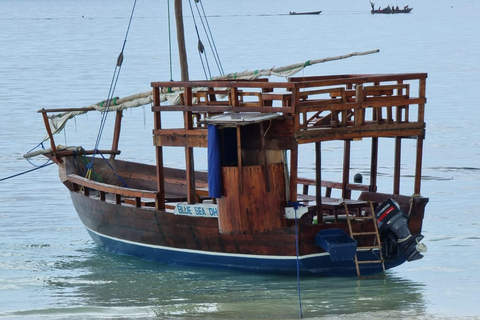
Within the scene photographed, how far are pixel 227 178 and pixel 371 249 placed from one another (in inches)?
111

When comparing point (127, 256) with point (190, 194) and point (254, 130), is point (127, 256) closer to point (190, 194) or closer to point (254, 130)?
point (190, 194)

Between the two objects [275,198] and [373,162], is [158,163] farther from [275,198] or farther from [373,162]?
[373,162]

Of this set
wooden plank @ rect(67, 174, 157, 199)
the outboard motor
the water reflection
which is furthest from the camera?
wooden plank @ rect(67, 174, 157, 199)

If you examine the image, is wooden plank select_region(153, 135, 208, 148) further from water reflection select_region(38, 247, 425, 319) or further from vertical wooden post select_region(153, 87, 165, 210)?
water reflection select_region(38, 247, 425, 319)

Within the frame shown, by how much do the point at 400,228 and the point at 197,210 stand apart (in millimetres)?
3403

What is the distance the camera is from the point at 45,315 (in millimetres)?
14898

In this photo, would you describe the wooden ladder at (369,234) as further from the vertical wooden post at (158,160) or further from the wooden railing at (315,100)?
the vertical wooden post at (158,160)

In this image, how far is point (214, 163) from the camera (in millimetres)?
14422

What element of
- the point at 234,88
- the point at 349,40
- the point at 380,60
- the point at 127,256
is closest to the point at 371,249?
the point at 234,88

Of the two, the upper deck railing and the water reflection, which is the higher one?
the upper deck railing

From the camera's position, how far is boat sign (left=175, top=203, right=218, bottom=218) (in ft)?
50.5

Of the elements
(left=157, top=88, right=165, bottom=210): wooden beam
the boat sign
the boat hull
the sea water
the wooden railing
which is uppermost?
the wooden railing

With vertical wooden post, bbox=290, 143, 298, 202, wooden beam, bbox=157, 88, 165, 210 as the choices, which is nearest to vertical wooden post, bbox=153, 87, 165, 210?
wooden beam, bbox=157, 88, 165, 210

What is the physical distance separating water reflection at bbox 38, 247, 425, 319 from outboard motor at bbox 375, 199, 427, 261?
0.86 metres
